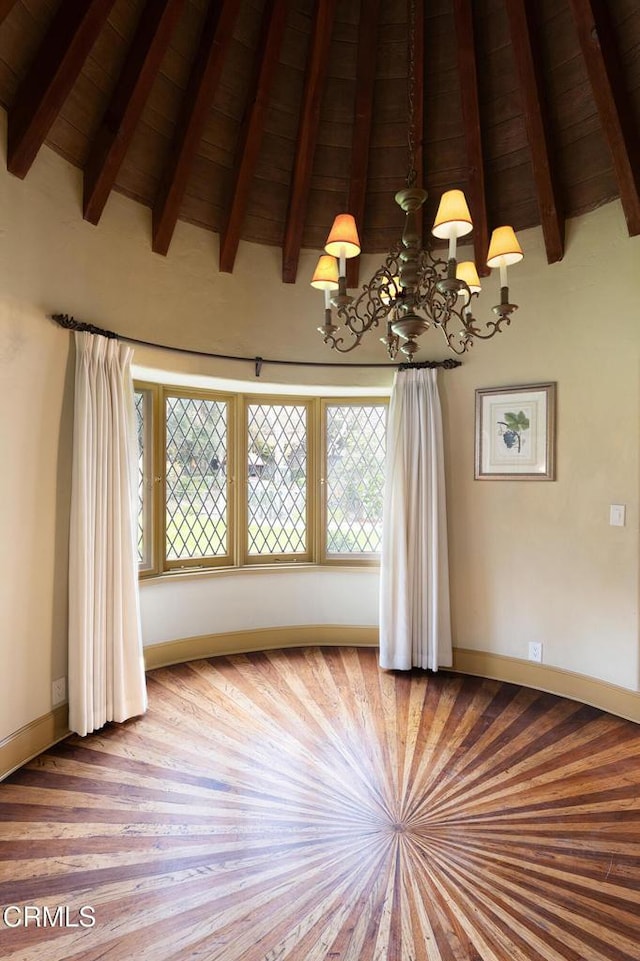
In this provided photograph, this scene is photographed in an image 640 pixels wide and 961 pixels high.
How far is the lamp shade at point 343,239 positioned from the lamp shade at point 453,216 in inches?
12.4

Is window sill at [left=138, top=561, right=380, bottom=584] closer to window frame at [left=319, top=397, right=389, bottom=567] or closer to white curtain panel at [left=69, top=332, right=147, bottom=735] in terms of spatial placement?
window frame at [left=319, top=397, right=389, bottom=567]

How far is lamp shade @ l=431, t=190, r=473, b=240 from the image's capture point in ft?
6.06

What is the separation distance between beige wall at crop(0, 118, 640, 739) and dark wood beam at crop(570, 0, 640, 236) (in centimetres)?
25

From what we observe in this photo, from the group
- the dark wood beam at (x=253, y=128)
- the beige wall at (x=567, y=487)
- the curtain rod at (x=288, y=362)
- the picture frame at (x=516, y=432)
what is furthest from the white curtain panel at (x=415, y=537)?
the dark wood beam at (x=253, y=128)

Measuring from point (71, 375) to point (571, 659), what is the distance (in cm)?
346

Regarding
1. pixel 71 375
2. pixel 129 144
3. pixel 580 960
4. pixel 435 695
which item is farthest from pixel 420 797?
pixel 129 144

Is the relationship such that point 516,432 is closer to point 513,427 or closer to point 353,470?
point 513,427

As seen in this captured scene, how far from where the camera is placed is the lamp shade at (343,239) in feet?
6.46

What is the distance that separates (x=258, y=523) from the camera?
4.16 m

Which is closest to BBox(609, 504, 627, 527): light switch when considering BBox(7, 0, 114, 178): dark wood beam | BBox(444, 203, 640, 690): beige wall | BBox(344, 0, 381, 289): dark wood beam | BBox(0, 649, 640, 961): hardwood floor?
BBox(444, 203, 640, 690): beige wall

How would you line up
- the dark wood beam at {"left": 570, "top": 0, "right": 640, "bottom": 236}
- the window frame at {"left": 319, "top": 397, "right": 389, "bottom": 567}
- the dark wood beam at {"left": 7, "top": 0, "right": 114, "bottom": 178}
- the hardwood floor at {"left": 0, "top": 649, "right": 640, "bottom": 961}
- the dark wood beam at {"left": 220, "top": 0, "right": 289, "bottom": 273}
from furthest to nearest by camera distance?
1. the window frame at {"left": 319, "top": 397, "right": 389, "bottom": 567}
2. the dark wood beam at {"left": 220, "top": 0, "right": 289, "bottom": 273}
3. the dark wood beam at {"left": 570, "top": 0, "right": 640, "bottom": 236}
4. the dark wood beam at {"left": 7, "top": 0, "right": 114, "bottom": 178}
5. the hardwood floor at {"left": 0, "top": 649, "right": 640, "bottom": 961}

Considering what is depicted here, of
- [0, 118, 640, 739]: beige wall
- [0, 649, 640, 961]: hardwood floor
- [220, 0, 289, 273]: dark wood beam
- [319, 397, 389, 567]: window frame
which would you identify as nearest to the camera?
[0, 649, 640, 961]: hardwood floor

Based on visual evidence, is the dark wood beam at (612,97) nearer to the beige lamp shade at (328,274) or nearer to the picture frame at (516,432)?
the picture frame at (516,432)

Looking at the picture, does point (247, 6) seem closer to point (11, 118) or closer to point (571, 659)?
point (11, 118)
